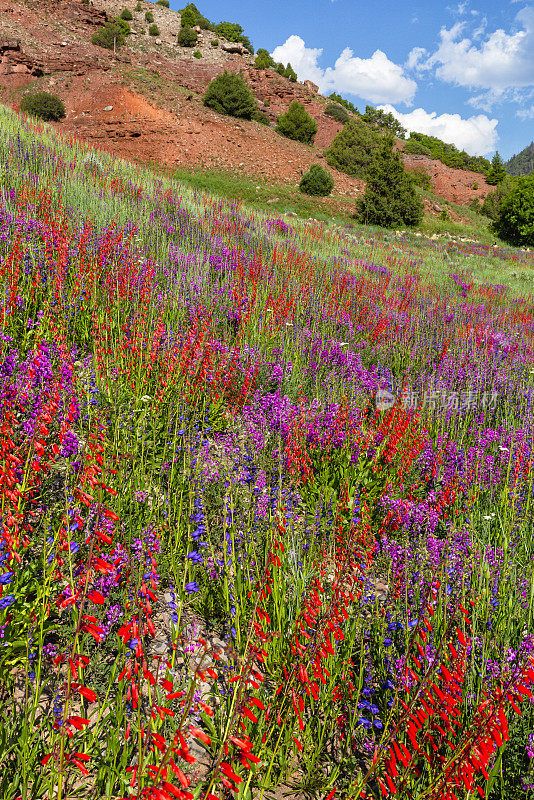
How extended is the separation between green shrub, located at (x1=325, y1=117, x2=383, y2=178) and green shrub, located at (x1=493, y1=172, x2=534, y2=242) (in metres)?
11.0

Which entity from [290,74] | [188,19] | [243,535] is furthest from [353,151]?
[188,19]

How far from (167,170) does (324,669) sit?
2480 cm

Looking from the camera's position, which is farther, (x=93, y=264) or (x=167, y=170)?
(x=167, y=170)

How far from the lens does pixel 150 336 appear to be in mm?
3908

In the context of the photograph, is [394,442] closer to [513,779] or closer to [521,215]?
[513,779]

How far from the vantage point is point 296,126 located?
3469 cm

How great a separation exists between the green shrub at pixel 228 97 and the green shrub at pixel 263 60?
23.0 m

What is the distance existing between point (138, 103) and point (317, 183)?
1265 cm

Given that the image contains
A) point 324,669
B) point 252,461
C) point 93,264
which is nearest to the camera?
point 324,669

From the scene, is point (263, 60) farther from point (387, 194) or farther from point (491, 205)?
point (387, 194)

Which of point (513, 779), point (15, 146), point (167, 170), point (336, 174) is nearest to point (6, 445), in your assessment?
point (513, 779)

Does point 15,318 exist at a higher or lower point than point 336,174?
lower

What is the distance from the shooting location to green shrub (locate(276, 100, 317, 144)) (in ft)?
112

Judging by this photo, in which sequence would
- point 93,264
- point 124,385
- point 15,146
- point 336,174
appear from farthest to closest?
point 336,174 < point 15,146 < point 93,264 < point 124,385
